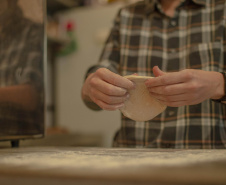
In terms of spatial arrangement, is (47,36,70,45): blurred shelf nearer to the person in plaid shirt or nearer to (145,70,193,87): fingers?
the person in plaid shirt

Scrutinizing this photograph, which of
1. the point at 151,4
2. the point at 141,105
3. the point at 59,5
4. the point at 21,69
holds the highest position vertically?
the point at 59,5

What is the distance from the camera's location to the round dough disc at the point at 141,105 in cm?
69

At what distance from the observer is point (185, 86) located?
22.6 inches

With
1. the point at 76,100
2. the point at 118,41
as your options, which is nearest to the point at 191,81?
the point at 118,41

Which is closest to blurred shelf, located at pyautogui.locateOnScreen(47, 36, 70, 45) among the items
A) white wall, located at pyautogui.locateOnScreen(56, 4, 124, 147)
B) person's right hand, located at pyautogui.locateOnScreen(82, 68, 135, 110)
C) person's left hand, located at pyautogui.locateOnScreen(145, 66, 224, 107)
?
white wall, located at pyautogui.locateOnScreen(56, 4, 124, 147)

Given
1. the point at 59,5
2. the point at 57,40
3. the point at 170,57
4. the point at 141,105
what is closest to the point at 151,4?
the point at 170,57

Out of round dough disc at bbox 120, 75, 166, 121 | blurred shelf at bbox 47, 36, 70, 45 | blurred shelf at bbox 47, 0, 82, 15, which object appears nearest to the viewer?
round dough disc at bbox 120, 75, 166, 121

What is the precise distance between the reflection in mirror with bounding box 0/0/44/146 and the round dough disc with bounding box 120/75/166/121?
30 centimetres

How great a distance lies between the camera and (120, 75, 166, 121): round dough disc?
693 millimetres

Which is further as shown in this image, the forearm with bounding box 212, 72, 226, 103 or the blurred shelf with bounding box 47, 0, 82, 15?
the blurred shelf with bounding box 47, 0, 82, 15

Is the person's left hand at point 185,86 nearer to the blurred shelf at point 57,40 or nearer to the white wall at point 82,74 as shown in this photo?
the white wall at point 82,74

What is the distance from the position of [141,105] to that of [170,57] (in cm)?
29

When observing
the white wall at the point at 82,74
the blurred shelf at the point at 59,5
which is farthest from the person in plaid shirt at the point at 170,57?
the blurred shelf at the point at 59,5

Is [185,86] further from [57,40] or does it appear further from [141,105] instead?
[57,40]
